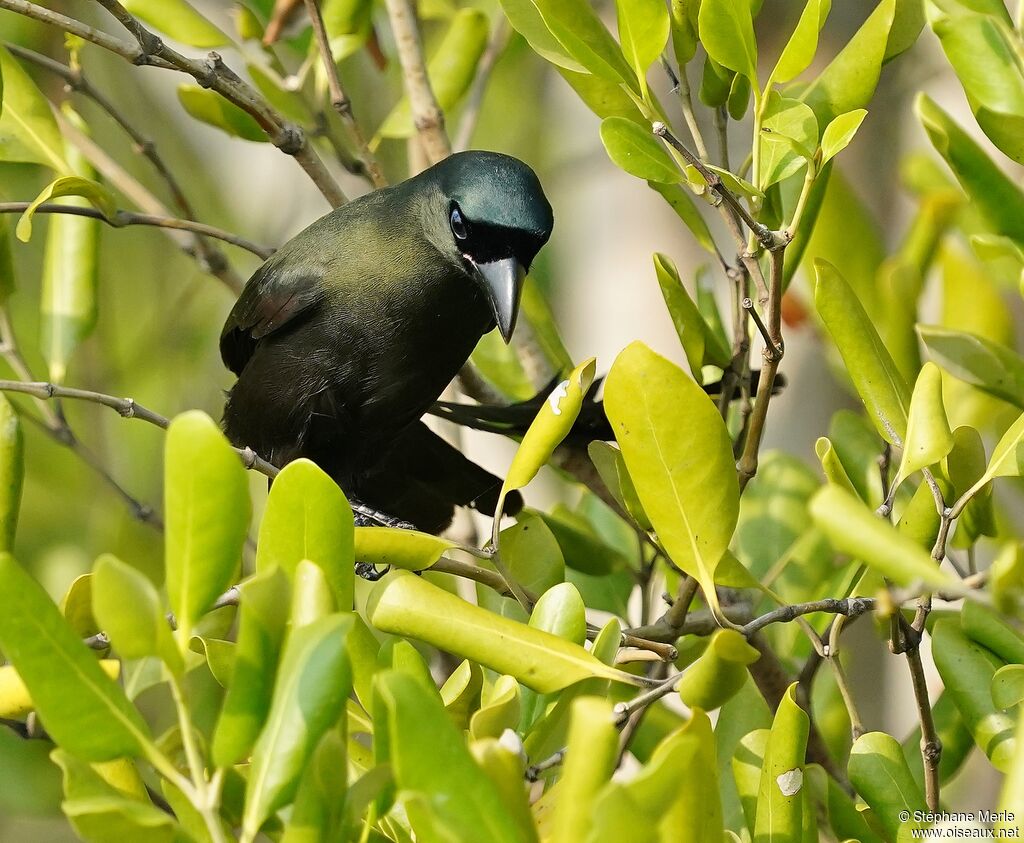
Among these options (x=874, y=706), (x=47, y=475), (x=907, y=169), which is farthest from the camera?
(x=874, y=706)

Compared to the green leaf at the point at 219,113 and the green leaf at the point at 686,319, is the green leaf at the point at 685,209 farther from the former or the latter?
the green leaf at the point at 219,113

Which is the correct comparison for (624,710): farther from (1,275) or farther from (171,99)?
(171,99)

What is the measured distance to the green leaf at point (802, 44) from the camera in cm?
128

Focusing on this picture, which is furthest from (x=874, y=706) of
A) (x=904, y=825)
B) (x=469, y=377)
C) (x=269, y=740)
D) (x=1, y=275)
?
(x=269, y=740)

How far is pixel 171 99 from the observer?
4633mm

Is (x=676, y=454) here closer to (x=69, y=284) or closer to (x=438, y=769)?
(x=438, y=769)

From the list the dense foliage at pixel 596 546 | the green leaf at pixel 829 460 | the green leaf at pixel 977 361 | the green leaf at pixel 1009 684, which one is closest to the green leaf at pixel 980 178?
the dense foliage at pixel 596 546

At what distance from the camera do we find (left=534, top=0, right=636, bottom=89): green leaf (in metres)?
1.34

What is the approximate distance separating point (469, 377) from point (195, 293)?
2.11 meters

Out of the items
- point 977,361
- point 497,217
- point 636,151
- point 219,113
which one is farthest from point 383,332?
point 977,361

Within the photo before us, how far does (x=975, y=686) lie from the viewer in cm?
→ 134

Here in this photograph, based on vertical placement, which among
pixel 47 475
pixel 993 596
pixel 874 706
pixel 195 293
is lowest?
pixel 874 706

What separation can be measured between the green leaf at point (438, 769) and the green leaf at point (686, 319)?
869mm

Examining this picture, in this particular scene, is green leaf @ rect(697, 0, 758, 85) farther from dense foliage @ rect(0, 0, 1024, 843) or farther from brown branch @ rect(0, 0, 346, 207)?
brown branch @ rect(0, 0, 346, 207)
